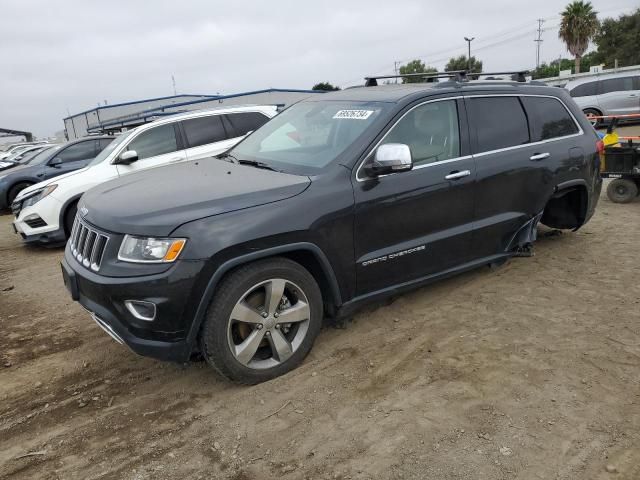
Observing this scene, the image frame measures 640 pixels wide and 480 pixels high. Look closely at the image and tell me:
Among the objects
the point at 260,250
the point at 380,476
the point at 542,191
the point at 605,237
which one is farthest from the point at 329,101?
the point at 605,237

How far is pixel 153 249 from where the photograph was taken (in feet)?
9.16

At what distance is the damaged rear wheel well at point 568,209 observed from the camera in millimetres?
5113

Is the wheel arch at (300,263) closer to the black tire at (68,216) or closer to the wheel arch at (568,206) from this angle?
the wheel arch at (568,206)

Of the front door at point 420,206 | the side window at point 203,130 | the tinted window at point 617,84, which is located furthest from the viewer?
the tinted window at point 617,84

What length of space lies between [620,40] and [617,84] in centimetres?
3470

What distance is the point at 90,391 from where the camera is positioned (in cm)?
328

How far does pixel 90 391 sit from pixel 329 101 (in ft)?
9.34

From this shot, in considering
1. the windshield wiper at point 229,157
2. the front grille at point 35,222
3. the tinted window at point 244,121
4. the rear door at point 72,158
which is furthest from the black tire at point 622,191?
the rear door at point 72,158

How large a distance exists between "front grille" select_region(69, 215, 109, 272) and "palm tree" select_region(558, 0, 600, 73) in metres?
45.5

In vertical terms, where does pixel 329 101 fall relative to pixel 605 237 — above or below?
above

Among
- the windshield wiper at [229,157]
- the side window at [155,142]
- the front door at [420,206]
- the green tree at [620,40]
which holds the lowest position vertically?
the front door at [420,206]

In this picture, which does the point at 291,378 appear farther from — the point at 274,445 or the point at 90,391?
the point at 90,391

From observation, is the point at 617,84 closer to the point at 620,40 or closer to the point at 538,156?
the point at 538,156

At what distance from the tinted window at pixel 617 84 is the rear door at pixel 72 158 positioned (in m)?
16.3
